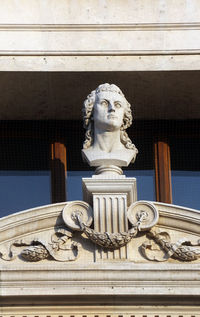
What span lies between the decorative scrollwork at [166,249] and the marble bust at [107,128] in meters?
0.88

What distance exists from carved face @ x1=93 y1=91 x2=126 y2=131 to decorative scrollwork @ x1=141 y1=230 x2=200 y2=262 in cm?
125

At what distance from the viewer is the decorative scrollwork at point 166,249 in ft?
63.8

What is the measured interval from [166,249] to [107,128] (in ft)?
4.83

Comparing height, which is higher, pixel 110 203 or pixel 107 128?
pixel 107 128

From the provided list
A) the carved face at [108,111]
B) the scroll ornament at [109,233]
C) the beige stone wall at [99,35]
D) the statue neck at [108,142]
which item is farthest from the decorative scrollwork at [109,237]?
the beige stone wall at [99,35]

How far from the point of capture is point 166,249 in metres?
19.5

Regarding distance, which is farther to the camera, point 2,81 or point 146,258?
point 2,81

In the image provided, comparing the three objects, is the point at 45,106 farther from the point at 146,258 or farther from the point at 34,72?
the point at 146,258

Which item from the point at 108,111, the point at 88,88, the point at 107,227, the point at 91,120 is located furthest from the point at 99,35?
the point at 107,227

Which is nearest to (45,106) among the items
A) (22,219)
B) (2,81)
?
(2,81)

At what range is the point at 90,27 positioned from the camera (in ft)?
69.5

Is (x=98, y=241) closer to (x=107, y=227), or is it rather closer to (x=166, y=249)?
(x=107, y=227)

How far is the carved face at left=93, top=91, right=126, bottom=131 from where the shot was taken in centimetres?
1980

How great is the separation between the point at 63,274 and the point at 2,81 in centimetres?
304
